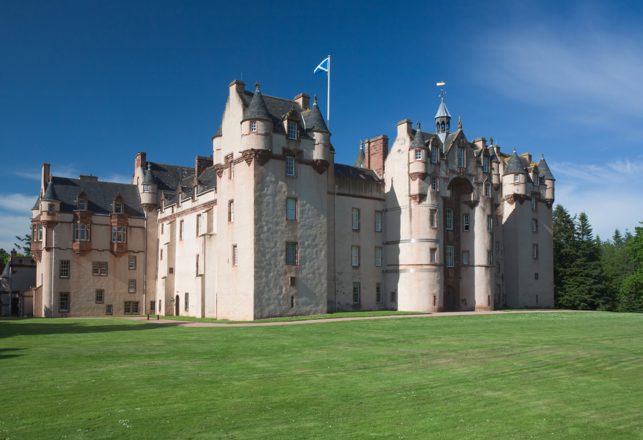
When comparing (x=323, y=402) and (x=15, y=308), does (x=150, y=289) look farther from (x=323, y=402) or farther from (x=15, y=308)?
(x=323, y=402)

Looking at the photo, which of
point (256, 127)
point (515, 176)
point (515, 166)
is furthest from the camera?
point (515, 176)

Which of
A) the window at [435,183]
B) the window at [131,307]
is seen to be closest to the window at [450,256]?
the window at [435,183]

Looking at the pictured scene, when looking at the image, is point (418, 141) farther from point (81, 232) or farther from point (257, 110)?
point (81, 232)

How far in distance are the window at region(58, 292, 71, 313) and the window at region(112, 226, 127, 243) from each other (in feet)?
24.5

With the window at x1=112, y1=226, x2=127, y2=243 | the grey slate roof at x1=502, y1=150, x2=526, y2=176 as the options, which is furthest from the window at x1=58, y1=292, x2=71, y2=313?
the grey slate roof at x1=502, y1=150, x2=526, y2=176

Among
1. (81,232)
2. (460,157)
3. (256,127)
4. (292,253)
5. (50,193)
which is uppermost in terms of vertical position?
(256,127)

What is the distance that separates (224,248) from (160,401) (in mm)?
36424

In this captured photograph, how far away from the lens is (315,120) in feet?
170

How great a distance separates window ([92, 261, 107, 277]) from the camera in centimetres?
6594

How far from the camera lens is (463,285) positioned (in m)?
59.2

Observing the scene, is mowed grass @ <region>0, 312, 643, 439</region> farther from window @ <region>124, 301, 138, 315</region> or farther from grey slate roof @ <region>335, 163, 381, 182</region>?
window @ <region>124, 301, 138, 315</region>

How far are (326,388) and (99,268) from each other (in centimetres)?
5558

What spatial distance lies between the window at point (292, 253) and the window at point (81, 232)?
2769cm

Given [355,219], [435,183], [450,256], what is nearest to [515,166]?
[435,183]
